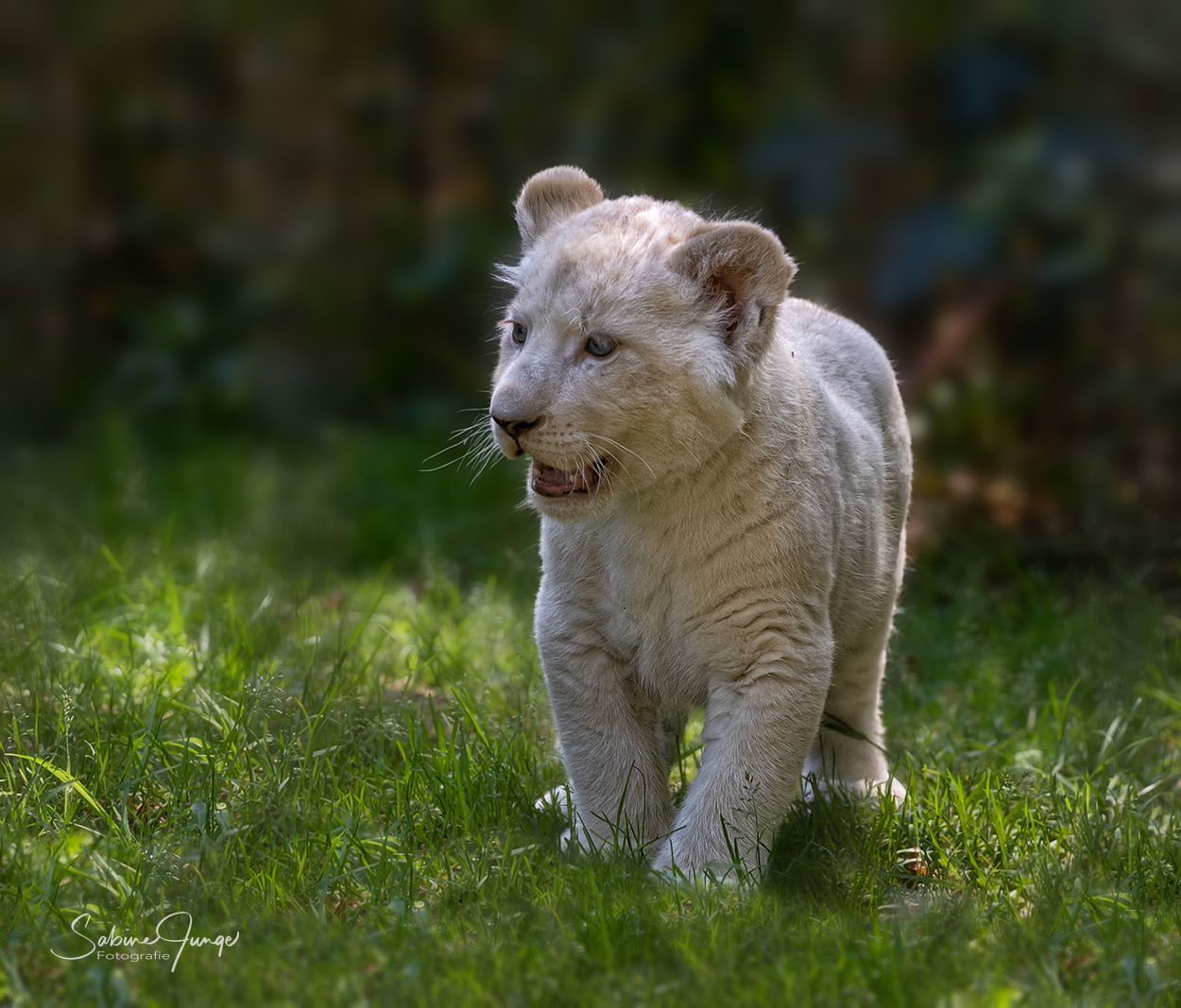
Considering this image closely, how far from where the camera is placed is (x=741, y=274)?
333 cm

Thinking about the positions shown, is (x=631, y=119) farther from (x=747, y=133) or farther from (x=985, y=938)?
(x=985, y=938)

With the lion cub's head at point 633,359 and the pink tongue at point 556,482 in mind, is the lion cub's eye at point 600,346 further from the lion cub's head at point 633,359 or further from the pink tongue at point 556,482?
the pink tongue at point 556,482

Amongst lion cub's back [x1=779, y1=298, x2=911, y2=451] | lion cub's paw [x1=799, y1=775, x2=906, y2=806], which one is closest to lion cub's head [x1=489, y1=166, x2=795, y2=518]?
lion cub's back [x1=779, y1=298, x2=911, y2=451]

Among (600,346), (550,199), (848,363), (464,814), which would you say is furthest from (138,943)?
(848,363)

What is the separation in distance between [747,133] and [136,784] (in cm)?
468

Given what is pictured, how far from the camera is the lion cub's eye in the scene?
328 centimetres

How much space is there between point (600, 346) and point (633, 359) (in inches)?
3.4

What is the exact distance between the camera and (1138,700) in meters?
4.29

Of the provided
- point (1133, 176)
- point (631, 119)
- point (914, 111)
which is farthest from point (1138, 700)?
point (631, 119)

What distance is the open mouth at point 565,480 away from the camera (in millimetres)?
3320

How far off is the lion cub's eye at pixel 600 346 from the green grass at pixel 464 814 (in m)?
1.09

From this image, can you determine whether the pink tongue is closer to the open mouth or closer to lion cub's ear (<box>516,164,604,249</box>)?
the open mouth

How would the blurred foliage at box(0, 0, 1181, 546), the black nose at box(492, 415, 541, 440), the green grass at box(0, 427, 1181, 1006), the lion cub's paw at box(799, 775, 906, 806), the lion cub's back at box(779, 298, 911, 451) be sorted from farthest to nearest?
the blurred foliage at box(0, 0, 1181, 546)
the lion cub's back at box(779, 298, 911, 451)
the lion cub's paw at box(799, 775, 906, 806)
the black nose at box(492, 415, 541, 440)
the green grass at box(0, 427, 1181, 1006)

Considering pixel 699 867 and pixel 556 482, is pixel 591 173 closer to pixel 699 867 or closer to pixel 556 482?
pixel 556 482
